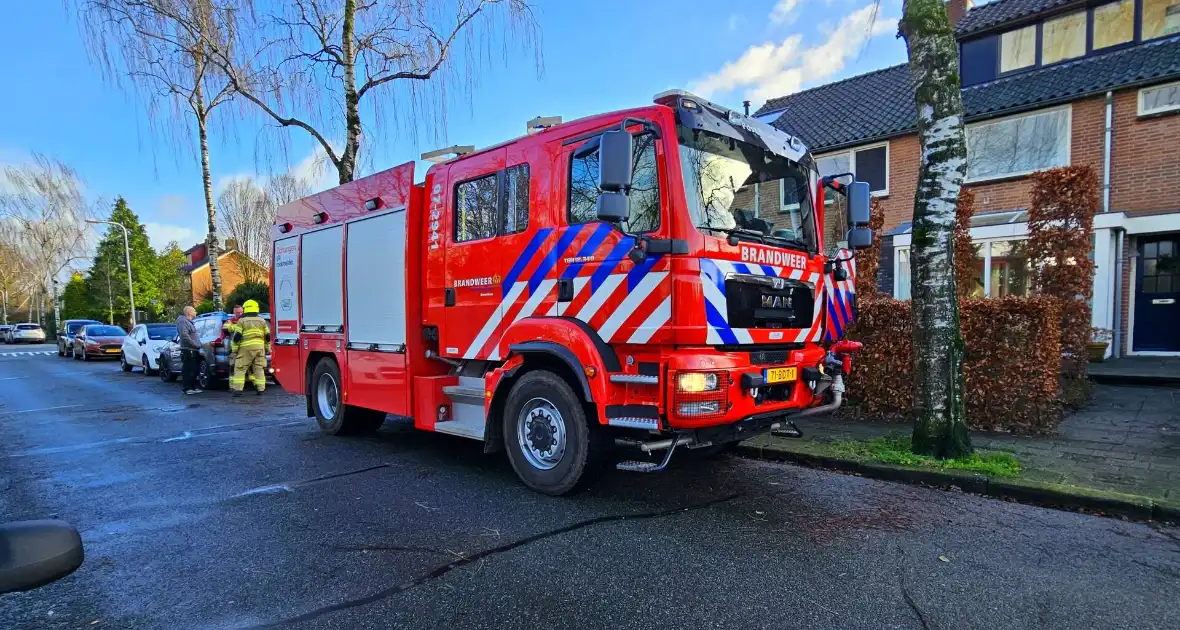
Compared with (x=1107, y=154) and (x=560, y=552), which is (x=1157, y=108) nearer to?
(x=1107, y=154)

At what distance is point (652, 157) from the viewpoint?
423 centimetres

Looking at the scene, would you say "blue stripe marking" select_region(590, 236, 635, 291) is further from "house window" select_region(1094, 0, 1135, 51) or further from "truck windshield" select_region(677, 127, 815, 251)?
"house window" select_region(1094, 0, 1135, 51)

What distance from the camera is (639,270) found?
4.19m

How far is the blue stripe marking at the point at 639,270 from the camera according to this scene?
4.12 metres

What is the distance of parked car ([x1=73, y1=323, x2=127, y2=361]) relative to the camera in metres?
22.8

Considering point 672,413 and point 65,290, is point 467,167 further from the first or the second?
point 65,290

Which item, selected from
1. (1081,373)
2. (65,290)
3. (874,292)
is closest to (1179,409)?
(1081,373)

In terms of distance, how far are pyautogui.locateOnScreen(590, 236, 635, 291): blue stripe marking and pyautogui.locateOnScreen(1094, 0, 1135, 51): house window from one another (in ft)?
47.0

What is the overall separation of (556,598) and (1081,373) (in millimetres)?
8292

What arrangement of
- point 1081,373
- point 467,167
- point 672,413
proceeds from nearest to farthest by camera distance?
1. point 672,413
2. point 467,167
3. point 1081,373

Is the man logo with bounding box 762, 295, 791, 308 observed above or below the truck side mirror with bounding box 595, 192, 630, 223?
below

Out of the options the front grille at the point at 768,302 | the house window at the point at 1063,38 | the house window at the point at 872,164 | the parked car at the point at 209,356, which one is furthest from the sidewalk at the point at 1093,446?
the parked car at the point at 209,356

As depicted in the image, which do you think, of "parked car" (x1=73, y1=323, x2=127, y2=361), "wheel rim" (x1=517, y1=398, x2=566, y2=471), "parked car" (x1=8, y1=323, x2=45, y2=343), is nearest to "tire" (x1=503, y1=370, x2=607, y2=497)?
"wheel rim" (x1=517, y1=398, x2=566, y2=471)

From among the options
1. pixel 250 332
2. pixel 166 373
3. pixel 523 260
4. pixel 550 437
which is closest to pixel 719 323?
pixel 550 437
